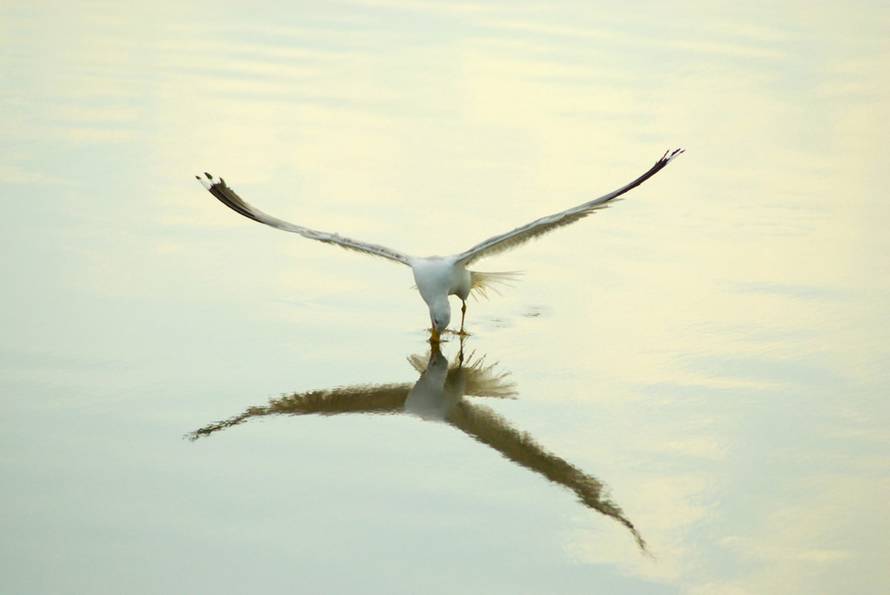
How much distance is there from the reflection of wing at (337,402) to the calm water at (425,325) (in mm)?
25

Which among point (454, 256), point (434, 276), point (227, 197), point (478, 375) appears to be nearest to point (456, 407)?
point (478, 375)

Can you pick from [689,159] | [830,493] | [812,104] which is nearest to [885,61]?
[812,104]

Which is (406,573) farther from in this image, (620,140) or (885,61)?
(885,61)

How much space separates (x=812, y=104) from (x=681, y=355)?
695cm

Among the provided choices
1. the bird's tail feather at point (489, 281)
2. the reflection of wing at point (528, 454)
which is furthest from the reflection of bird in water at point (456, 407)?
the bird's tail feather at point (489, 281)

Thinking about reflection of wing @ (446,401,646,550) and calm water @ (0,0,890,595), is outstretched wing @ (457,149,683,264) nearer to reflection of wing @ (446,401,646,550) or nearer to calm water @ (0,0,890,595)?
calm water @ (0,0,890,595)

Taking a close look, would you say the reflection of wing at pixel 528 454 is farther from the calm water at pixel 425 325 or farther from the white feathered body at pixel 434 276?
the white feathered body at pixel 434 276

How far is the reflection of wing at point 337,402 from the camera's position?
7.95m

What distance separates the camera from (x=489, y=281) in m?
9.97

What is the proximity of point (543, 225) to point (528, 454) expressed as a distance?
1.76 metres

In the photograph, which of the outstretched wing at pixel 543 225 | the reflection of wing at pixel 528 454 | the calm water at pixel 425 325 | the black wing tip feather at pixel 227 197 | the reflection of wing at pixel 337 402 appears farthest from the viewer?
the black wing tip feather at pixel 227 197

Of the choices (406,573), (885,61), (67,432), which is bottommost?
(406,573)

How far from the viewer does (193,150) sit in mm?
12641

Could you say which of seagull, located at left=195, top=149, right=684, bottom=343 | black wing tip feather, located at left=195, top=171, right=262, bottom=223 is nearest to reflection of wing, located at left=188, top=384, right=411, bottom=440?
seagull, located at left=195, top=149, right=684, bottom=343
